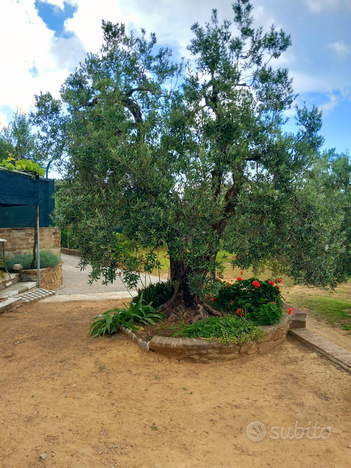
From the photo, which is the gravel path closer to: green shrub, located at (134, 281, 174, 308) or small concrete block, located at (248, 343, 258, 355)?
green shrub, located at (134, 281, 174, 308)

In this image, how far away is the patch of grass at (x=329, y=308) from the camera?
9543mm

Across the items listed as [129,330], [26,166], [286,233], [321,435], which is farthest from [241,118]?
[26,166]

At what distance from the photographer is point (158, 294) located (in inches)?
309

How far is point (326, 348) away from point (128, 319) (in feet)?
12.9

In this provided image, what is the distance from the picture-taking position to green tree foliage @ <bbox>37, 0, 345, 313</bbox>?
5.62m

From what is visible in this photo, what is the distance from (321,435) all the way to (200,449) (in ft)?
4.89

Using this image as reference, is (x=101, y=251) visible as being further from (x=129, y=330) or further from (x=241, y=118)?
(x=241, y=118)

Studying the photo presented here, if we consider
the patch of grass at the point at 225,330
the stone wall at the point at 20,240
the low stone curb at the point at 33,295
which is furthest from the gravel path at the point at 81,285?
the patch of grass at the point at 225,330

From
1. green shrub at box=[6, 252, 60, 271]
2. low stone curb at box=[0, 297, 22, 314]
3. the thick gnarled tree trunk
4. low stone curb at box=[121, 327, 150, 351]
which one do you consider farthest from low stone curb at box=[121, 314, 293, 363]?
green shrub at box=[6, 252, 60, 271]

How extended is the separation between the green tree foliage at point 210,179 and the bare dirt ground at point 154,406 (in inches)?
59.5

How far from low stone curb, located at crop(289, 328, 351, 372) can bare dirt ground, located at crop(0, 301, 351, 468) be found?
17 cm

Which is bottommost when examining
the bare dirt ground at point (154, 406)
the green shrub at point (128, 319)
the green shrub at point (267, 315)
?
the bare dirt ground at point (154, 406)

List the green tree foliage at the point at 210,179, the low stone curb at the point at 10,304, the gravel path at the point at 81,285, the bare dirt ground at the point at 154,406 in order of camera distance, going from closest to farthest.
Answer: the bare dirt ground at the point at 154,406, the green tree foliage at the point at 210,179, the low stone curb at the point at 10,304, the gravel path at the point at 81,285

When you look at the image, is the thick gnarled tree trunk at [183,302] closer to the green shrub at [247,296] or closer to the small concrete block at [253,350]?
the green shrub at [247,296]
